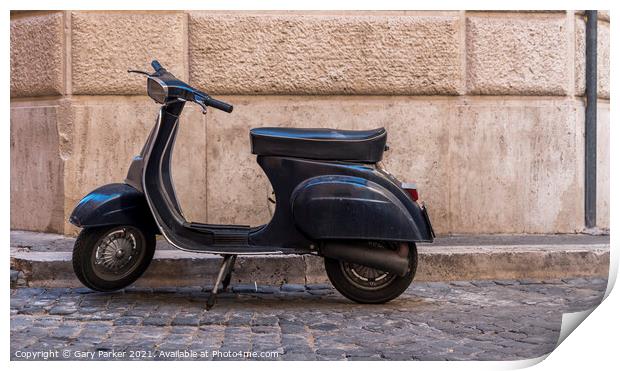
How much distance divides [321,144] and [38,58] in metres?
2.20

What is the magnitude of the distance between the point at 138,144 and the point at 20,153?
0.70m

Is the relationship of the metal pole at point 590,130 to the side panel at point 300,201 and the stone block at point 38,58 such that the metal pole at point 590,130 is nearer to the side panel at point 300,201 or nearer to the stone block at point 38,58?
the side panel at point 300,201

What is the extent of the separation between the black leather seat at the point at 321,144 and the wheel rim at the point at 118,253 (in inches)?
30.9

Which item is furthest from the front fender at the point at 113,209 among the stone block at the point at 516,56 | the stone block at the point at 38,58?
the stone block at the point at 516,56

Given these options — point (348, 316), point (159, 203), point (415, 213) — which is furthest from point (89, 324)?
point (415, 213)

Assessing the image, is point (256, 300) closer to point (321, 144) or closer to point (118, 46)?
point (321, 144)

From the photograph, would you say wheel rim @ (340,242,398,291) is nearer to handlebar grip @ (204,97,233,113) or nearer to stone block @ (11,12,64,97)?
handlebar grip @ (204,97,233,113)

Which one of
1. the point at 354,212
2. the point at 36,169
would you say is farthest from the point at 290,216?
the point at 36,169

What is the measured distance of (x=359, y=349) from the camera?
3.73 m

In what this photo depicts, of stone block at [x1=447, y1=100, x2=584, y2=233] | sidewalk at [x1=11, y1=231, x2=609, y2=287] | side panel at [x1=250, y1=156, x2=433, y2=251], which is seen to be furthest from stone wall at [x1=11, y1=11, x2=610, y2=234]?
side panel at [x1=250, y1=156, x2=433, y2=251]

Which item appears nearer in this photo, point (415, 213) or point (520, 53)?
point (415, 213)

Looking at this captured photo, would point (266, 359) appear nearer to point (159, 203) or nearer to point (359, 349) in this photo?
point (359, 349)

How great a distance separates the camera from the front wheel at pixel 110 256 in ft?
15.4
